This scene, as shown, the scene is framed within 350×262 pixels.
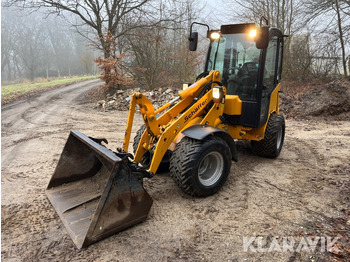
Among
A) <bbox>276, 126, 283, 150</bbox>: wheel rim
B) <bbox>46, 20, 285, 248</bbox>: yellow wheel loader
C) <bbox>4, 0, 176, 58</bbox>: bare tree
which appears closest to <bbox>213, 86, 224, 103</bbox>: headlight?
<bbox>46, 20, 285, 248</bbox>: yellow wheel loader

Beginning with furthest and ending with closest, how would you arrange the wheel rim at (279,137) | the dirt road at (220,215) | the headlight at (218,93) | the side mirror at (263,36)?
1. the wheel rim at (279,137)
2. the headlight at (218,93)
3. the side mirror at (263,36)
4. the dirt road at (220,215)

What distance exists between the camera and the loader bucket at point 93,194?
2.71 meters

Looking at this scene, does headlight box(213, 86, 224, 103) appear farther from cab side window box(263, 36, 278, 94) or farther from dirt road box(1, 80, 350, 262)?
dirt road box(1, 80, 350, 262)

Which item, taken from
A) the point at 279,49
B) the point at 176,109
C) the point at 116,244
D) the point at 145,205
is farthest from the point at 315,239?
the point at 279,49

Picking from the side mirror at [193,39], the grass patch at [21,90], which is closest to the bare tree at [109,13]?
the grass patch at [21,90]

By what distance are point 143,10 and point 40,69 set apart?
54.4 meters

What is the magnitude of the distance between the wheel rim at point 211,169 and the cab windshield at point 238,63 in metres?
1.36

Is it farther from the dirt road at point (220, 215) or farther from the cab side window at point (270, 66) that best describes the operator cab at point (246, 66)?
the dirt road at point (220, 215)

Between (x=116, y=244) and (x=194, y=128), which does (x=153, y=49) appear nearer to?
(x=194, y=128)

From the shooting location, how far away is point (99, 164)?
12.7ft

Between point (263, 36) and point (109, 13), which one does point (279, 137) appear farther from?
point (109, 13)

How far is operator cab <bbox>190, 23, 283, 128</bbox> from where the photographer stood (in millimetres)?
4398

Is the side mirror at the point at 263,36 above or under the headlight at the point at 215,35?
under

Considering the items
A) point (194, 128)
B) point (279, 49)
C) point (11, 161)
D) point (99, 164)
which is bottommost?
point (11, 161)
